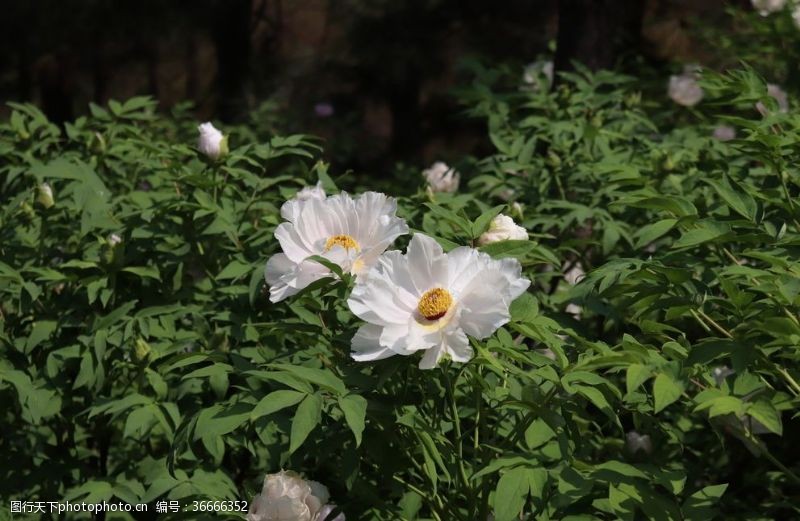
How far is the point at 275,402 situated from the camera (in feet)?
5.05

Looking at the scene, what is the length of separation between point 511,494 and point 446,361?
21 centimetres

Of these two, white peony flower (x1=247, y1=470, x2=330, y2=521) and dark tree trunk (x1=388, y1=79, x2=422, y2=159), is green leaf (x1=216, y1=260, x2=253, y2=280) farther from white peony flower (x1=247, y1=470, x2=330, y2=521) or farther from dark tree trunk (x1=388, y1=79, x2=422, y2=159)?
dark tree trunk (x1=388, y1=79, x2=422, y2=159)

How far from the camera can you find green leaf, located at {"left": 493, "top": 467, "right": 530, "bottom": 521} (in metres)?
1.47

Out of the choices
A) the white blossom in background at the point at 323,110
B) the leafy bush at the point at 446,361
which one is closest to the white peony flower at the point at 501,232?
the leafy bush at the point at 446,361

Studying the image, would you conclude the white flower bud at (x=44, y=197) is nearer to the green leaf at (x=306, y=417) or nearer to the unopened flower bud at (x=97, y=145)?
the unopened flower bud at (x=97, y=145)

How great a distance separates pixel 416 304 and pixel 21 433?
1.32m

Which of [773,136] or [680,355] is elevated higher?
[773,136]

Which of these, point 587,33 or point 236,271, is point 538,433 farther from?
point 587,33

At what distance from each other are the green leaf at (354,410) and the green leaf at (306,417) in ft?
0.14

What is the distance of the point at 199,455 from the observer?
2.12 meters

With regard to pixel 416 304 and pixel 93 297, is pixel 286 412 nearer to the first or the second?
pixel 416 304

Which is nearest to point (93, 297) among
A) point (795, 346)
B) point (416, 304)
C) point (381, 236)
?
point (381, 236)

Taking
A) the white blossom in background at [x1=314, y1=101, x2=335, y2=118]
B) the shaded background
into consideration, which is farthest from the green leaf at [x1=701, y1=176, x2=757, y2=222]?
the white blossom in background at [x1=314, y1=101, x2=335, y2=118]

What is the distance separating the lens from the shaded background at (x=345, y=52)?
29.3ft
